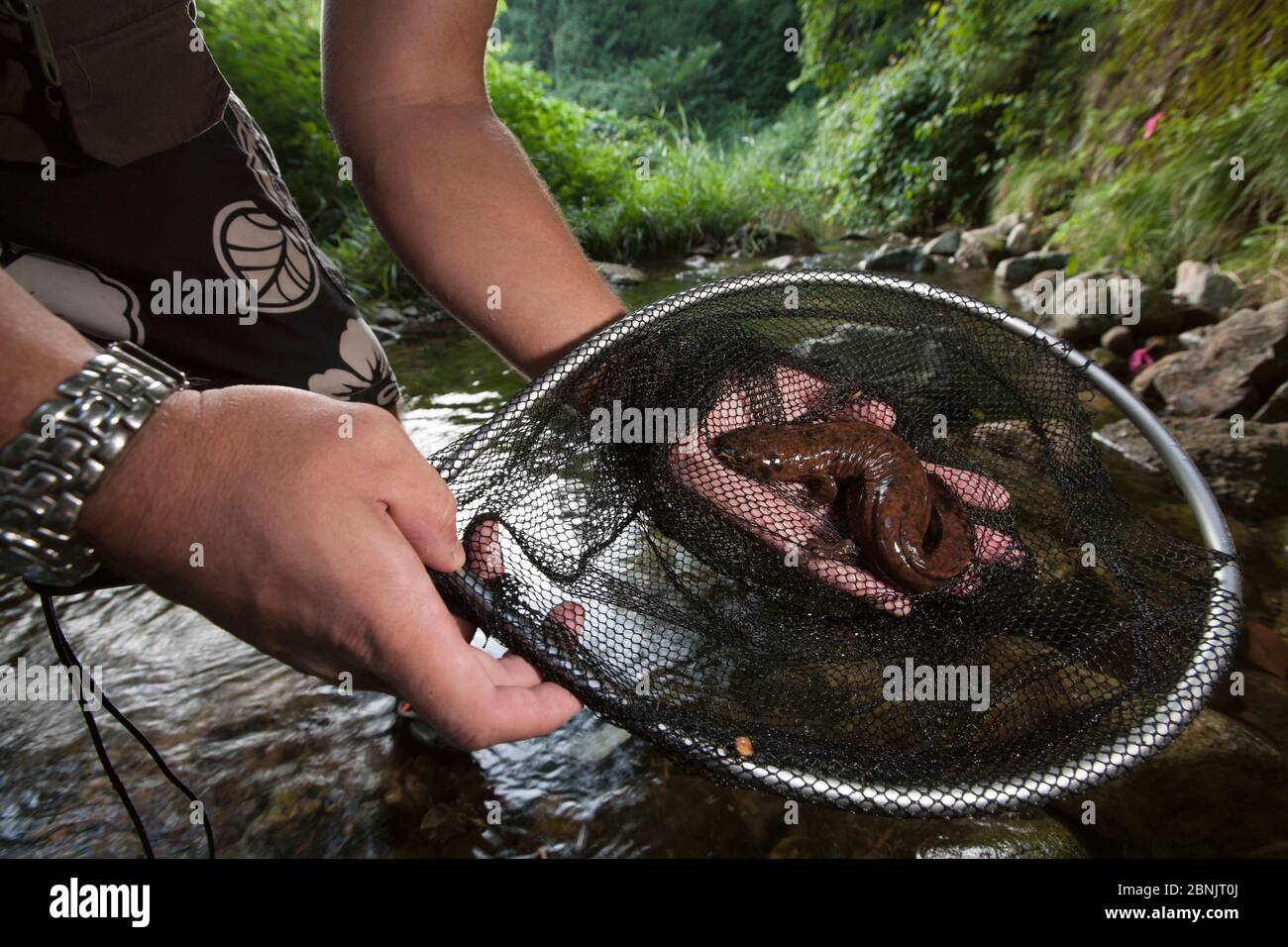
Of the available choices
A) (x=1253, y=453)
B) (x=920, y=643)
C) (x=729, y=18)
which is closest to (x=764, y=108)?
(x=729, y=18)

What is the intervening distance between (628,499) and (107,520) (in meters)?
1.38

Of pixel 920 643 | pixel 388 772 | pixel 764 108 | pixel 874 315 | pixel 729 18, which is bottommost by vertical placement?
pixel 388 772

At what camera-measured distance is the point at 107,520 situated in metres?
1.07

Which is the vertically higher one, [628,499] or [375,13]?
[375,13]

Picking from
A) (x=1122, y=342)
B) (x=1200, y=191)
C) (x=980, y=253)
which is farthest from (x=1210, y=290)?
(x=980, y=253)

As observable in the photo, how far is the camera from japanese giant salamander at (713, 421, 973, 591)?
2.14m

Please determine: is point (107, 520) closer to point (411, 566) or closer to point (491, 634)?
point (411, 566)

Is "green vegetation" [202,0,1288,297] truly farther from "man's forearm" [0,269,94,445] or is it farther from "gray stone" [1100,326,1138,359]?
"man's forearm" [0,269,94,445]

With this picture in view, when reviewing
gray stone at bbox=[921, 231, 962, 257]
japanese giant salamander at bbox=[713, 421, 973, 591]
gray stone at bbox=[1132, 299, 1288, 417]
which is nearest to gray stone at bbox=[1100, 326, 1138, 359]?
gray stone at bbox=[1132, 299, 1288, 417]

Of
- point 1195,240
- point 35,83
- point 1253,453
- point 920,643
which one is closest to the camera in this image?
point 35,83

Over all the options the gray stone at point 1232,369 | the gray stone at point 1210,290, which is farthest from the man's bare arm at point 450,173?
the gray stone at point 1210,290

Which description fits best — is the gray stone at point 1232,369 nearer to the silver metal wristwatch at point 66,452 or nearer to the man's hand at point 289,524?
the man's hand at point 289,524

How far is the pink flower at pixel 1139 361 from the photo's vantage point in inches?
215
